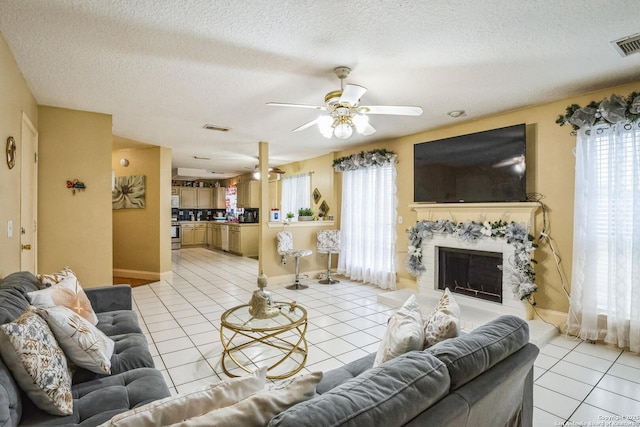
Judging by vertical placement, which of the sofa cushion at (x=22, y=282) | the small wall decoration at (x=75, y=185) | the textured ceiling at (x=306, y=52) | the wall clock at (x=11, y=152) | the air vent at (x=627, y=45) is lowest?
the sofa cushion at (x=22, y=282)

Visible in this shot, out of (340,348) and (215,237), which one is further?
(215,237)

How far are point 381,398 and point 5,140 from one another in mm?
3099

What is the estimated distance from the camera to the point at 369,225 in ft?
18.2

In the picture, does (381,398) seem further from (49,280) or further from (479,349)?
(49,280)

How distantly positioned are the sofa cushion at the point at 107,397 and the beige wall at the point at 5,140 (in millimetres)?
1432

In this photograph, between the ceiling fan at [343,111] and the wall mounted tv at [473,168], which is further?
the wall mounted tv at [473,168]

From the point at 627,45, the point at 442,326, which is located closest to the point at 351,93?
the point at 442,326

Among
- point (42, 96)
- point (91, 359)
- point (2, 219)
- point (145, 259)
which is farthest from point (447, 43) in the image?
point (145, 259)

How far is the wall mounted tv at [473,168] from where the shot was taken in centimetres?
367

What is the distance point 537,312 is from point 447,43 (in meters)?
3.09

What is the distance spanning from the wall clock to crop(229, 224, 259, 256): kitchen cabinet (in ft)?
19.7

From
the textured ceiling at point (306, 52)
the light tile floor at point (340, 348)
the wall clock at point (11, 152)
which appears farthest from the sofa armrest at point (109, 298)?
the textured ceiling at point (306, 52)

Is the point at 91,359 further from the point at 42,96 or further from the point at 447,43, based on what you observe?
the point at 42,96

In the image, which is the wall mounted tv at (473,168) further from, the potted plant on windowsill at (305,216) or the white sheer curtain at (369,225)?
the potted plant on windowsill at (305,216)
